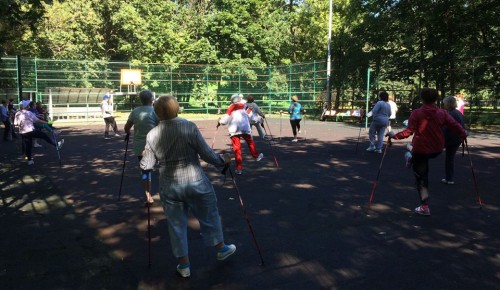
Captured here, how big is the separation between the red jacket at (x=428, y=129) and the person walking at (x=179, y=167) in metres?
3.33

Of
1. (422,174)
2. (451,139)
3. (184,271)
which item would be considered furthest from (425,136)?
(184,271)

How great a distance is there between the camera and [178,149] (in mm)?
4066

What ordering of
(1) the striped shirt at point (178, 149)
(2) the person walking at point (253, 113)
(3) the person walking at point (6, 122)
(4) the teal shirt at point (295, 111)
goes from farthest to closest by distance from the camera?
(3) the person walking at point (6, 122) → (4) the teal shirt at point (295, 111) → (2) the person walking at point (253, 113) → (1) the striped shirt at point (178, 149)

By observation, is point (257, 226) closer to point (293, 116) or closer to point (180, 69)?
point (293, 116)

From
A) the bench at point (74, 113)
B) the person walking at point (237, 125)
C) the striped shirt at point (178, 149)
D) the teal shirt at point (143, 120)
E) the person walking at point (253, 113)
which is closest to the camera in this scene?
the striped shirt at point (178, 149)

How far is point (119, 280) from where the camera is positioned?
13.6 feet

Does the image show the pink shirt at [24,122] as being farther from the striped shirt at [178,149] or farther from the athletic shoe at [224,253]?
the athletic shoe at [224,253]

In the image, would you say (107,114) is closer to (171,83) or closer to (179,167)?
(171,83)

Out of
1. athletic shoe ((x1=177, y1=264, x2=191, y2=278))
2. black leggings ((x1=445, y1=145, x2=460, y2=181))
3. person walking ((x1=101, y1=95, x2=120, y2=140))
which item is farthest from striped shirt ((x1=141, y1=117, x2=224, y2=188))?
person walking ((x1=101, y1=95, x2=120, y2=140))

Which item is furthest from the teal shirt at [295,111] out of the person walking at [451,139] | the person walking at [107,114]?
the person walking at [451,139]

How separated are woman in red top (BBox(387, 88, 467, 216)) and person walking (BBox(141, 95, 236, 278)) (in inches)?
131

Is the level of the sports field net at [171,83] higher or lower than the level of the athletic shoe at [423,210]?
higher

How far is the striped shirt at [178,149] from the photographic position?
406 cm

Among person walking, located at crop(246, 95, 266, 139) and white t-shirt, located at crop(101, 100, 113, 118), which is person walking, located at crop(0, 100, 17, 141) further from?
person walking, located at crop(246, 95, 266, 139)
